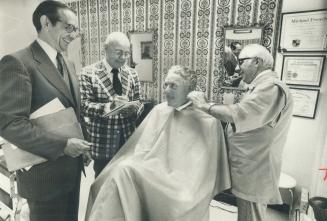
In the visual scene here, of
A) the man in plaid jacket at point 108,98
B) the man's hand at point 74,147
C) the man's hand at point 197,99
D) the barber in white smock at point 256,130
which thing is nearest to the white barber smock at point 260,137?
the barber in white smock at point 256,130

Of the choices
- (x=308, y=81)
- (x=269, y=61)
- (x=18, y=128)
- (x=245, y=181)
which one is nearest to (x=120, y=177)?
(x=18, y=128)

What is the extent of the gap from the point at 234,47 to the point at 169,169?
1782 millimetres

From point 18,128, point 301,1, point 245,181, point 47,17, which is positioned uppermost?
point 301,1

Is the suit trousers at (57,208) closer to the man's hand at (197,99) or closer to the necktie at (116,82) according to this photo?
the necktie at (116,82)

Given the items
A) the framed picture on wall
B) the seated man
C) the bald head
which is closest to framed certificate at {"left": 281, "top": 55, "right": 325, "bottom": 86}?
the framed picture on wall

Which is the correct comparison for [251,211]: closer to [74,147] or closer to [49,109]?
[74,147]

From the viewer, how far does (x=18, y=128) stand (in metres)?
1.14

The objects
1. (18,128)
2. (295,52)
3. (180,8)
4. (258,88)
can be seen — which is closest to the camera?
(18,128)

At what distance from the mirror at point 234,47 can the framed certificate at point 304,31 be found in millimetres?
321

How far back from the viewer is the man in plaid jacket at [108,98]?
196 centimetres

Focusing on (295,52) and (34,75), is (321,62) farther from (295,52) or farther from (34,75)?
(34,75)

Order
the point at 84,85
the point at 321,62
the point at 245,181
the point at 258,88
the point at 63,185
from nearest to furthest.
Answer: the point at 63,185 → the point at 258,88 → the point at 245,181 → the point at 84,85 → the point at 321,62

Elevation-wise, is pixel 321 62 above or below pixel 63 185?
above

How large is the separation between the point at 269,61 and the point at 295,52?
2.99ft
